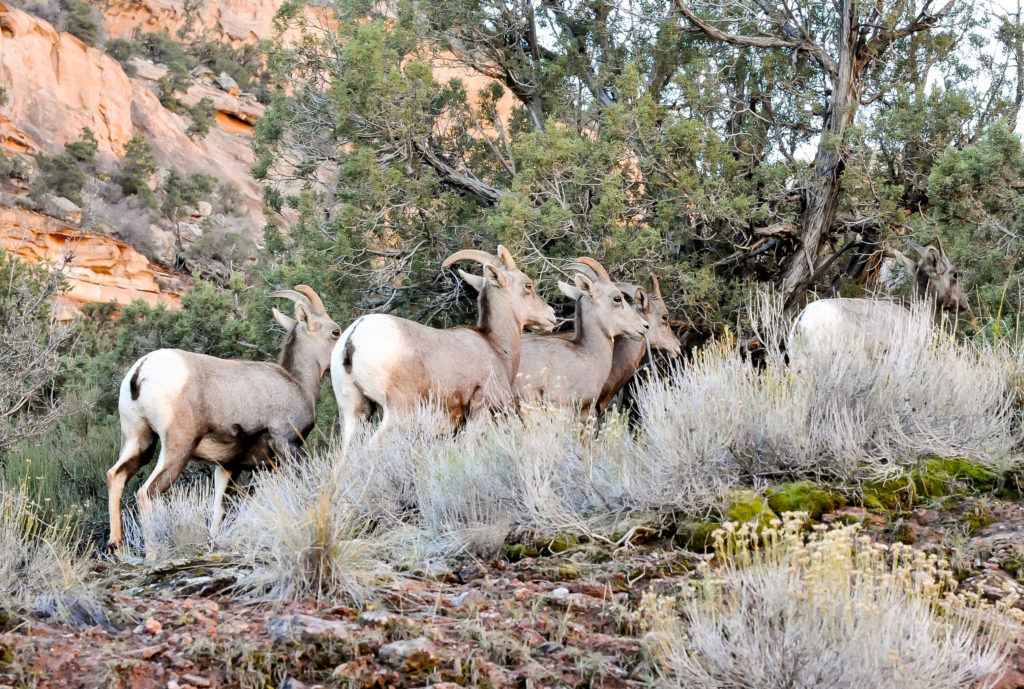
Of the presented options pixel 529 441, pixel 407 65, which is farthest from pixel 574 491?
pixel 407 65

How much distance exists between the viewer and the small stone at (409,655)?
409cm

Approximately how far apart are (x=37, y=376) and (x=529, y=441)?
18.9 ft

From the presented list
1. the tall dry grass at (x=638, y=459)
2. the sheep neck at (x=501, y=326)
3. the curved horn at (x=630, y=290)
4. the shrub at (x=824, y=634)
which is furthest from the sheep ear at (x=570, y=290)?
the shrub at (x=824, y=634)

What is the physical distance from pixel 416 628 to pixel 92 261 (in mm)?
25081

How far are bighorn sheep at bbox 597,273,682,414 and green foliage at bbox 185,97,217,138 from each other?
98.2 ft

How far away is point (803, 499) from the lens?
572 cm

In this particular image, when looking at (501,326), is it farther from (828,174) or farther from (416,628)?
(416,628)

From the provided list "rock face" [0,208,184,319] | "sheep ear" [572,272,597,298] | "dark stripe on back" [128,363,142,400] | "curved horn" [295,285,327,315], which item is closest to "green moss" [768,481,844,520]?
"sheep ear" [572,272,597,298]

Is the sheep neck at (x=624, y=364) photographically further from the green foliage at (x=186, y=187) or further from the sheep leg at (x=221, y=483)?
the green foliage at (x=186, y=187)

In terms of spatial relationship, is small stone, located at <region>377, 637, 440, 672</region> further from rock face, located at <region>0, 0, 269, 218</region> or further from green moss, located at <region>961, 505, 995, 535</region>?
rock face, located at <region>0, 0, 269, 218</region>

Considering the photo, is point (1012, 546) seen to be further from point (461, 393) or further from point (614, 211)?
point (614, 211)

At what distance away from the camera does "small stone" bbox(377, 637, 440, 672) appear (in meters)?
4.09

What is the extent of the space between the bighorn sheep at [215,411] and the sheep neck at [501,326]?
1.44 m

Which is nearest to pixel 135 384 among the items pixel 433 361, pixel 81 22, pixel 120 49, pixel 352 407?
pixel 352 407
